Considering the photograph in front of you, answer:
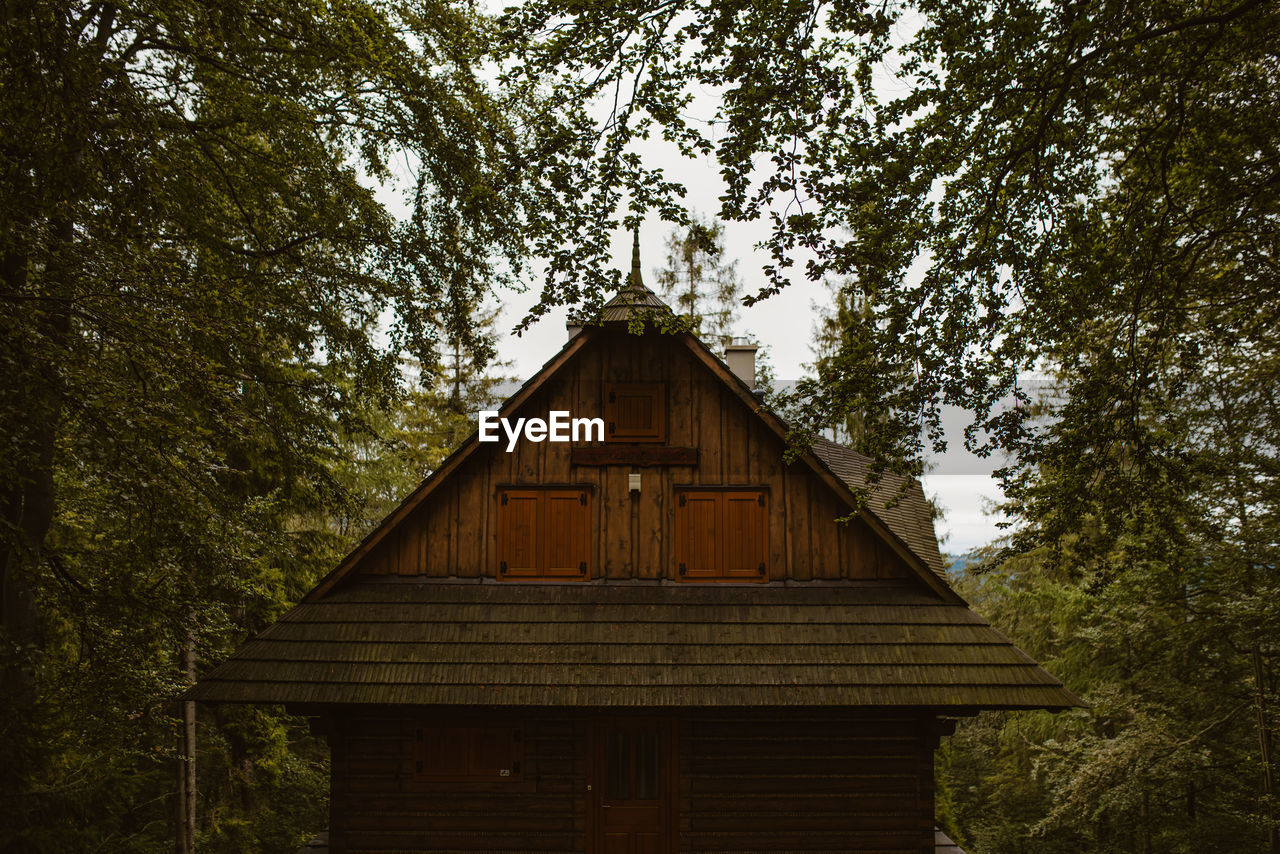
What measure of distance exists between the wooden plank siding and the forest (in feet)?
8.68

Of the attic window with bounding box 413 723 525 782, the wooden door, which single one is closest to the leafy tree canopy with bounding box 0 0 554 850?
the attic window with bounding box 413 723 525 782

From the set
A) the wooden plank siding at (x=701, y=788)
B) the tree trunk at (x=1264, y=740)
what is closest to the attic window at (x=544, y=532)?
the wooden plank siding at (x=701, y=788)

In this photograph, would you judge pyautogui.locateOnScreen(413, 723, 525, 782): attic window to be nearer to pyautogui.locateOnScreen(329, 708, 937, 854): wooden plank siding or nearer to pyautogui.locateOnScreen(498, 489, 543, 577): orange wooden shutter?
pyautogui.locateOnScreen(329, 708, 937, 854): wooden plank siding

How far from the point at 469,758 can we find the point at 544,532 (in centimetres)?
294

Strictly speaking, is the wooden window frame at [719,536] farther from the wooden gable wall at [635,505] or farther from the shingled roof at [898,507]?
the shingled roof at [898,507]

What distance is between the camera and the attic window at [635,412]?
10547mm

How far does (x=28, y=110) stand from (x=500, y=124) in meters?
5.83

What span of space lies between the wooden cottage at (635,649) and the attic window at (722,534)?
29mm

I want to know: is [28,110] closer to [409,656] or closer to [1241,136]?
[409,656]

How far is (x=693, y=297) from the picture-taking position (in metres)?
23.5

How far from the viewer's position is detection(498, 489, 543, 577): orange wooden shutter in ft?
34.0

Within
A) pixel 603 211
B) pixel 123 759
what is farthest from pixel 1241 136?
pixel 123 759

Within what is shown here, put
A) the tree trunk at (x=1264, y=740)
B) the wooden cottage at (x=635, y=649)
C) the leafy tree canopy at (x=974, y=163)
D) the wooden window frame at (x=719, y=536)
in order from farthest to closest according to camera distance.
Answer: the tree trunk at (x=1264, y=740) → the wooden window frame at (x=719, y=536) → the wooden cottage at (x=635, y=649) → the leafy tree canopy at (x=974, y=163)

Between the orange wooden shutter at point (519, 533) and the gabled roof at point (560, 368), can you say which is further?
the orange wooden shutter at point (519, 533)
